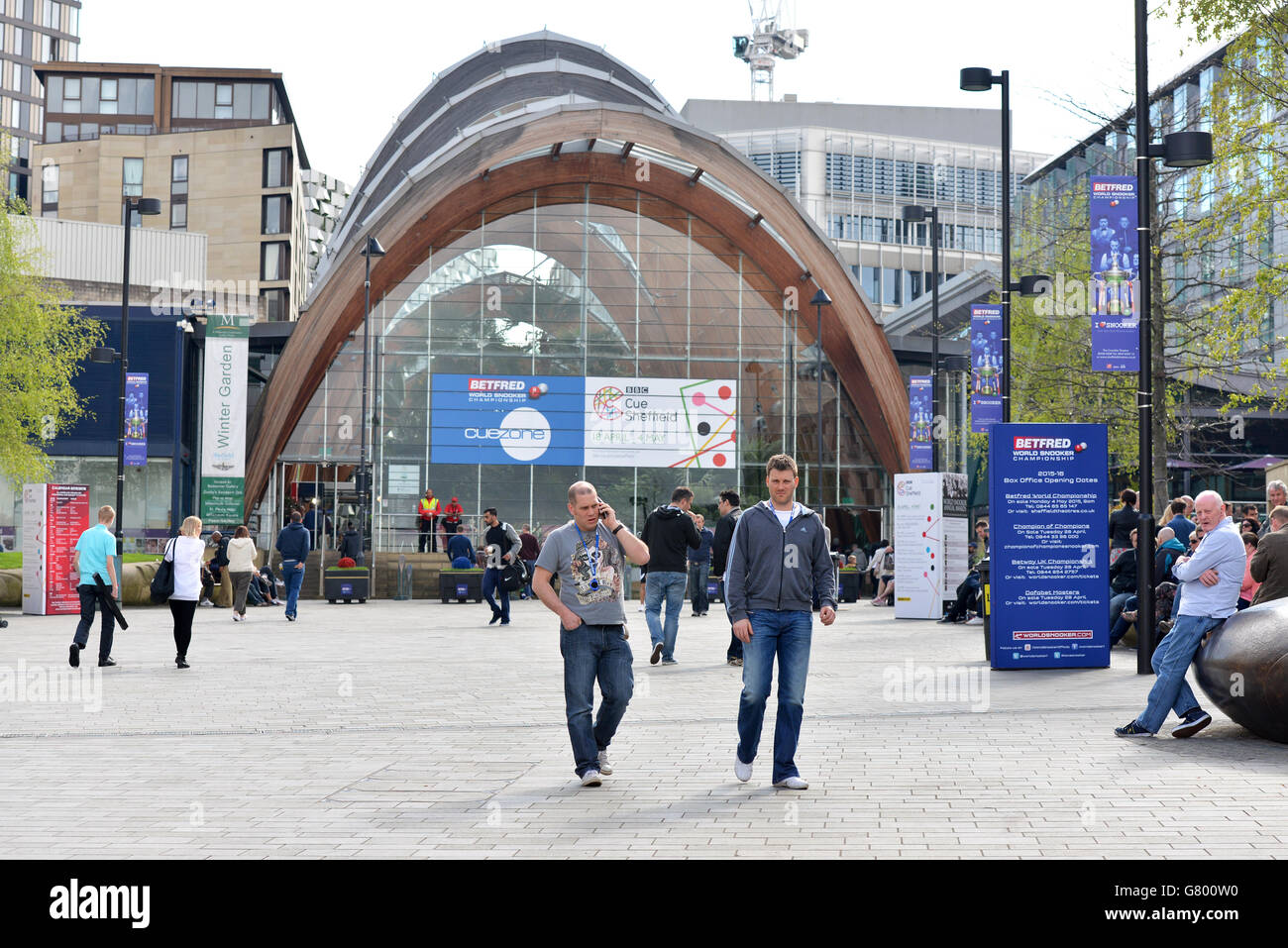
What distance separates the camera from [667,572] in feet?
51.5

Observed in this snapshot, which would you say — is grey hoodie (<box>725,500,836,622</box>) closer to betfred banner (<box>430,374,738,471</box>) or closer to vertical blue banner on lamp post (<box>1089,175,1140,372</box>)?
vertical blue banner on lamp post (<box>1089,175,1140,372</box>)

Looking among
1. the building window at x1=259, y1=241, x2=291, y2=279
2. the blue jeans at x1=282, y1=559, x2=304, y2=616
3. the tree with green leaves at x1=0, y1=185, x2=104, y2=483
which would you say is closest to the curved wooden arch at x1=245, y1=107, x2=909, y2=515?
the tree with green leaves at x1=0, y1=185, x2=104, y2=483

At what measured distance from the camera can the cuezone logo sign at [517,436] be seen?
4462cm

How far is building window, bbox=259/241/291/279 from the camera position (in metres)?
65.6

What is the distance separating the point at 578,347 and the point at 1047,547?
32537 millimetres

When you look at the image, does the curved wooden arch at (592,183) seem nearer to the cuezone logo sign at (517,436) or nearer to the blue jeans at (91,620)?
the cuezone logo sign at (517,436)

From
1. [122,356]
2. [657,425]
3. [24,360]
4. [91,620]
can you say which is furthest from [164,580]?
[657,425]

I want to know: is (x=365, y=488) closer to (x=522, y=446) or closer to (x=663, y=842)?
(x=522, y=446)

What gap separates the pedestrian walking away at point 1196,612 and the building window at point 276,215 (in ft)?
199

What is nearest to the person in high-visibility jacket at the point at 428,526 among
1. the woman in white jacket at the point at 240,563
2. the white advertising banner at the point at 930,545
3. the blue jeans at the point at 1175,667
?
the woman in white jacket at the point at 240,563

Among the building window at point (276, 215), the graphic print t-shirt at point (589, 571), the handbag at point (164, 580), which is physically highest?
the building window at point (276, 215)

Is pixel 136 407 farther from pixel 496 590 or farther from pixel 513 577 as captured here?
pixel 513 577

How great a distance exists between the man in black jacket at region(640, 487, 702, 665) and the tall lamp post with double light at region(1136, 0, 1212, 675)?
4.63 meters
